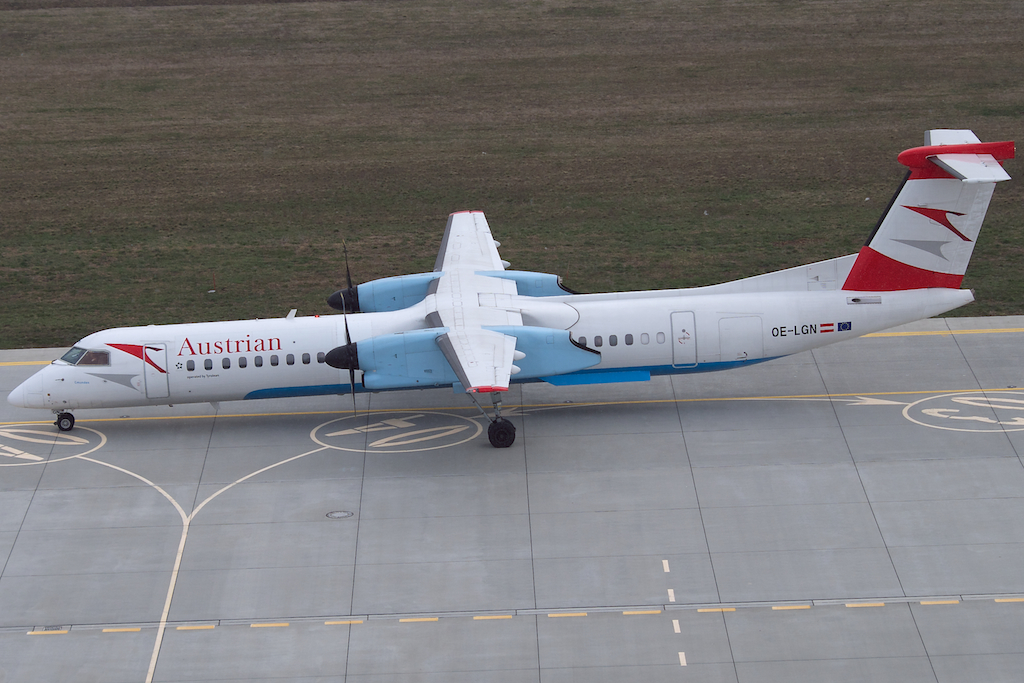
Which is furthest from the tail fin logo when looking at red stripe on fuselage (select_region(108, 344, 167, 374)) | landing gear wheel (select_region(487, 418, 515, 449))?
red stripe on fuselage (select_region(108, 344, 167, 374))

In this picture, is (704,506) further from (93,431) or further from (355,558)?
(93,431)

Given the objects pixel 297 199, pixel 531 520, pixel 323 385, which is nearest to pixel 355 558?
pixel 531 520

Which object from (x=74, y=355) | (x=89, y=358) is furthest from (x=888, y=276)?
(x=74, y=355)

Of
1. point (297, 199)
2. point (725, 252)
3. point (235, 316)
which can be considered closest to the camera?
point (235, 316)

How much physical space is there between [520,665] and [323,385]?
1112cm

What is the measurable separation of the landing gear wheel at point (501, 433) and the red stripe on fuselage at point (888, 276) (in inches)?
392

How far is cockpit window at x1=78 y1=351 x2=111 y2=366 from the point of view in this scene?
29719mm

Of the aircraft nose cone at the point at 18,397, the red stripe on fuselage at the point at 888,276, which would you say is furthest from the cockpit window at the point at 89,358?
the red stripe on fuselage at the point at 888,276

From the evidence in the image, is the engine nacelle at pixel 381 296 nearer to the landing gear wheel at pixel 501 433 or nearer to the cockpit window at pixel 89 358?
the landing gear wheel at pixel 501 433

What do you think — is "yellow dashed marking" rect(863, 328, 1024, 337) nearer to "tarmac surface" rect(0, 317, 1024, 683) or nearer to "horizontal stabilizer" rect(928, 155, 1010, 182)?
"tarmac surface" rect(0, 317, 1024, 683)

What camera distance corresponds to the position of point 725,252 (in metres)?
40.5

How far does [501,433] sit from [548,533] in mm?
4069

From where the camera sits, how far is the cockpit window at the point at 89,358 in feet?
97.5

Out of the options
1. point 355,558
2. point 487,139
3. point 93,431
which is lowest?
point 355,558
